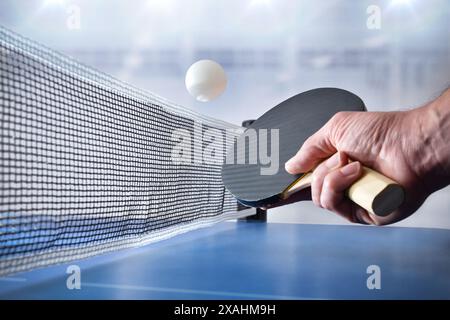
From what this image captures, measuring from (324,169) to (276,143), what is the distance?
0.79 feet

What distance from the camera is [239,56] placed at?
10.3 ft

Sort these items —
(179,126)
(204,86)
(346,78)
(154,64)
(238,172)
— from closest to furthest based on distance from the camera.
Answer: (238,172), (179,126), (204,86), (346,78), (154,64)

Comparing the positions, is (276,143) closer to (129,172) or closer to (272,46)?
(129,172)

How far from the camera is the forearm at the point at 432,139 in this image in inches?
35.5

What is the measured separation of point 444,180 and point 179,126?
124 cm

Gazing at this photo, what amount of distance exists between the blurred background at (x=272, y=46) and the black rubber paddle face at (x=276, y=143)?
5.60ft

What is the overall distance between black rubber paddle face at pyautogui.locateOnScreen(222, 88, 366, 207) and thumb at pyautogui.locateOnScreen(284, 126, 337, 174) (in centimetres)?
4

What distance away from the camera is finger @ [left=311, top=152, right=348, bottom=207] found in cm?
103

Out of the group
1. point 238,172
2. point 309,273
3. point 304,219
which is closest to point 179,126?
point 238,172

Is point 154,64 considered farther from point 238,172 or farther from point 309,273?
point 309,273

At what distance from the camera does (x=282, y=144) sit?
1.26 m

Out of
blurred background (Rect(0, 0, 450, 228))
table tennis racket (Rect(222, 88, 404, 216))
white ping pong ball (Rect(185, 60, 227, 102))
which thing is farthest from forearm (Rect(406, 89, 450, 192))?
blurred background (Rect(0, 0, 450, 228))

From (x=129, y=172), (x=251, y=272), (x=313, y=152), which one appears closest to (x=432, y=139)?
(x=313, y=152)

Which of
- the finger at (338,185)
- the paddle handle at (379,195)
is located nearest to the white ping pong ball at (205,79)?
the finger at (338,185)
